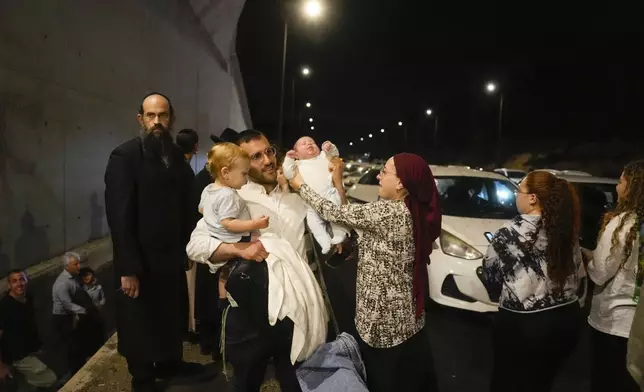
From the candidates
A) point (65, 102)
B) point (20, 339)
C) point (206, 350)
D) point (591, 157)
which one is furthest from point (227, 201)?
point (591, 157)

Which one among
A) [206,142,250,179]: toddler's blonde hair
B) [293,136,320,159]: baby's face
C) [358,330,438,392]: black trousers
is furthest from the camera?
[293,136,320,159]: baby's face

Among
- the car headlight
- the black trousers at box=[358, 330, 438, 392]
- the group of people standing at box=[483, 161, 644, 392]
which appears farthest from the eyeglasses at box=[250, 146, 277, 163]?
the car headlight

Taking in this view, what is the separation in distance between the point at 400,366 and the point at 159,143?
2.00 metres

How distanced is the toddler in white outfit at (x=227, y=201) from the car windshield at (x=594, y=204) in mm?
5462

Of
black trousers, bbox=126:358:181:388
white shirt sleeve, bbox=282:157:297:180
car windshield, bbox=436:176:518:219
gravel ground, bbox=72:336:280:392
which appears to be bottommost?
gravel ground, bbox=72:336:280:392

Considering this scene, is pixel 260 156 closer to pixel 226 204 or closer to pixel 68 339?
pixel 226 204

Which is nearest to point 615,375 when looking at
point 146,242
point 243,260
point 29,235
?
point 243,260

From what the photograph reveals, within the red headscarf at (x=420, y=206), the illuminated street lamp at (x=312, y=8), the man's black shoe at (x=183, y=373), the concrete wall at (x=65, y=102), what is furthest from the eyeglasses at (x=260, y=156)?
the illuminated street lamp at (x=312, y=8)

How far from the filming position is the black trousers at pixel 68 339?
16.4 feet

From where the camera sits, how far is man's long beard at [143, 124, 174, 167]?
9.63 ft

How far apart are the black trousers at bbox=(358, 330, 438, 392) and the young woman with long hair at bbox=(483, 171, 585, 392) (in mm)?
611

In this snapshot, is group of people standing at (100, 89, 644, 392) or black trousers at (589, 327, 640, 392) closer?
group of people standing at (100, 89, 644, 392)

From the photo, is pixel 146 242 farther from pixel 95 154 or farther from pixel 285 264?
pixel 95 154

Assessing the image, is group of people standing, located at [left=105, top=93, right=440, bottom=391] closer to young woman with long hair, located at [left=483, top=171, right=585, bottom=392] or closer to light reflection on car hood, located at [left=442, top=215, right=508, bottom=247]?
young woman with long hair, located at [left=483, top=171, right=585, bottom=392]
